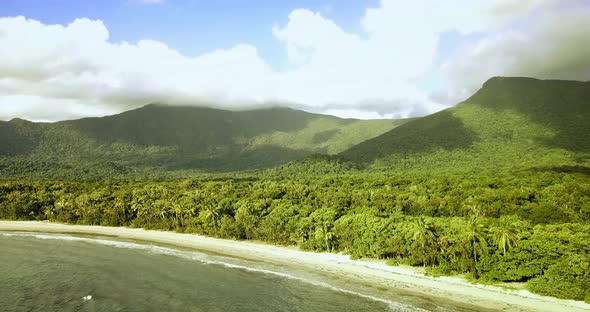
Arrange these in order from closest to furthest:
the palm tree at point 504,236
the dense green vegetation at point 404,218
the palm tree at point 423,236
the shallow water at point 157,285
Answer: the shallow water at point 157,285, the dense green vegetation at point 404,218, the palm tree at point 504,236, the palm tree at point 423,236

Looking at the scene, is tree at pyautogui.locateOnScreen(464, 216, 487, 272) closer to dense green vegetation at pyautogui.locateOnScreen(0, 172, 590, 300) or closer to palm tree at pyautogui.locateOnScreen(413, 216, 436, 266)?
dense green vegetation at pyautogui.locateOnScreen(0, 172, 590, 300)

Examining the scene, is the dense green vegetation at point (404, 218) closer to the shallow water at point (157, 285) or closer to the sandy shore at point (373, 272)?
the sandy shore at point (373, 272)

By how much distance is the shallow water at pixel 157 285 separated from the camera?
4528 cm

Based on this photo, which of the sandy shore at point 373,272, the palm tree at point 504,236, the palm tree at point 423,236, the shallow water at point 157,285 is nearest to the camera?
the sandy shore at point 373,272

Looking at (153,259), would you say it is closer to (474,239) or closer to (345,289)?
(345,289)

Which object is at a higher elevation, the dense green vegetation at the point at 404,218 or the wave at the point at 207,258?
the dense green vegetation at the point at 404,218

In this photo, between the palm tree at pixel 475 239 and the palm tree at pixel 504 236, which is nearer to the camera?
the palm tree at pixel 504 236

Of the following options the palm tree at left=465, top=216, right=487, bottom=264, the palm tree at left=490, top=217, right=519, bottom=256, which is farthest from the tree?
the palm tree at left=490, top=217, right=519, bottom=256

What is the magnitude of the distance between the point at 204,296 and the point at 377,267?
83.6 ft

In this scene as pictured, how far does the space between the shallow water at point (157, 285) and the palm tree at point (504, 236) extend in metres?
12.7

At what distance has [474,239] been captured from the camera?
51.2 metres

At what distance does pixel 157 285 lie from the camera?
5312 centimetres

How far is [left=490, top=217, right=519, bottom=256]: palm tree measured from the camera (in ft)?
160

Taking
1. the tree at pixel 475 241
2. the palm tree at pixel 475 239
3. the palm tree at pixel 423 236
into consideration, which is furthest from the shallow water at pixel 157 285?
the palm tree at pixel 423 236
